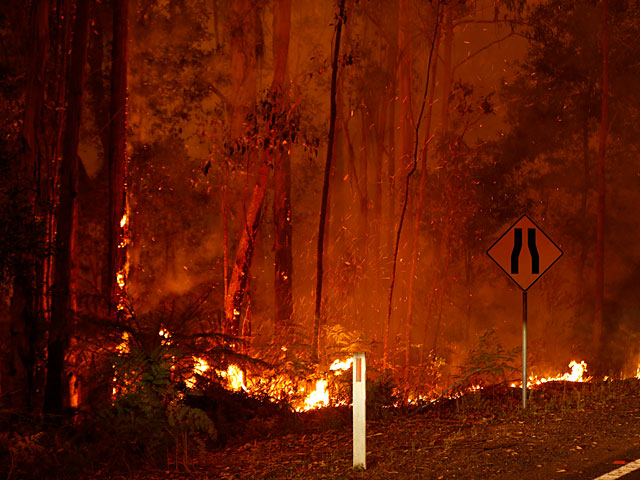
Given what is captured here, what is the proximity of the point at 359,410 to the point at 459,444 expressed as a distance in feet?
5.84

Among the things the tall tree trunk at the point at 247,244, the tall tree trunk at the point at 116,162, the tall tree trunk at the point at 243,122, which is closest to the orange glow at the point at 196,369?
the tall tree trunk at the point at 116,162

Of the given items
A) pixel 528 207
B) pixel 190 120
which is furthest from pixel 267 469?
pixel 528 207

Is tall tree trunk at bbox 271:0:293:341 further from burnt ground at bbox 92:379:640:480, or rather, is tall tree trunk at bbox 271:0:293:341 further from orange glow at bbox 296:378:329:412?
burnt ground at bbox 92:379:640:480

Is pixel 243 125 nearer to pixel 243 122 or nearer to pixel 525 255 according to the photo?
pixel 243 122

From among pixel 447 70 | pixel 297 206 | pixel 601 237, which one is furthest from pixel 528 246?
pixel 297 206

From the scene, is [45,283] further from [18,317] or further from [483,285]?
[483,285]

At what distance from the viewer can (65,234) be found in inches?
475

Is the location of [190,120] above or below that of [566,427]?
above

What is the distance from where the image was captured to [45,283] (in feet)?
40.3

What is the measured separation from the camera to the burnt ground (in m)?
8.20

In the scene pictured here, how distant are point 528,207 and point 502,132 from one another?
13.6ft

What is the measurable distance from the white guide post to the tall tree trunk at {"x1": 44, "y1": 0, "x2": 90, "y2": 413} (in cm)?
484

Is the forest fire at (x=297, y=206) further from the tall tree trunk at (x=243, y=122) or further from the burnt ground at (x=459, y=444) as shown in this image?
the burnt ground at (x=459, y=444)

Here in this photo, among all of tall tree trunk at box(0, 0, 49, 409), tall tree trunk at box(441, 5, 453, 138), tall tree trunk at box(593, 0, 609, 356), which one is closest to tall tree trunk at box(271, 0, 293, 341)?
tall tree trunk at box(441, 5, 453, 138)
